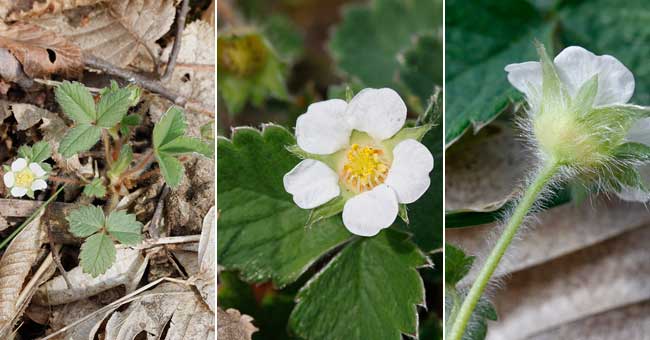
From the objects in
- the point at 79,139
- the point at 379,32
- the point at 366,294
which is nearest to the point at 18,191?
the point at 79,139

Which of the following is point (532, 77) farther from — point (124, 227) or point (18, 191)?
point (18, 191)

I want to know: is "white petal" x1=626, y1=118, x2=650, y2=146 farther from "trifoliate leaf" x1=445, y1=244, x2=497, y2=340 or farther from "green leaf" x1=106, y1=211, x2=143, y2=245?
"green leaf" x1=106, y1=211, x2=143, y2=245

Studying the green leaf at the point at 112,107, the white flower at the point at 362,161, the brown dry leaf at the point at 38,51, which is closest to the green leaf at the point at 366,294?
the white flower at the point at 362,161

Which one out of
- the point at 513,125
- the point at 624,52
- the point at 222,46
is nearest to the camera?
the point at 513,125

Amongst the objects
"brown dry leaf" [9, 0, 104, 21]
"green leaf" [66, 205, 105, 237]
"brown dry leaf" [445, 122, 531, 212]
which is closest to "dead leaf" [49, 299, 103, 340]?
"green leaf" [66, 205, 105, 237]

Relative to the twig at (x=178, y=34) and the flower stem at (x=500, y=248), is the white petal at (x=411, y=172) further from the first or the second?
the twig at (x=178, y=34)

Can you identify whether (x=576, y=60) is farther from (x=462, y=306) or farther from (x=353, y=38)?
(x=353, y=38)

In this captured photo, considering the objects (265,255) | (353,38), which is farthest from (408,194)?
(353,38)
